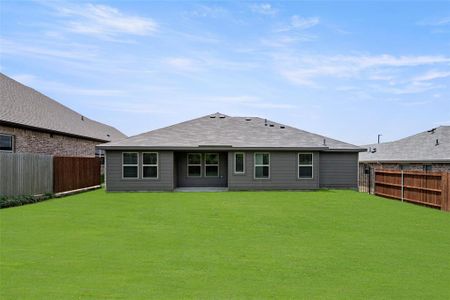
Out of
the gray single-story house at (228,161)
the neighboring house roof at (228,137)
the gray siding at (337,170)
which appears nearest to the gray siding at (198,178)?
the gray single-story house at (228,161)

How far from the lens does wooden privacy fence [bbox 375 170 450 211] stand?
1521 centimetres

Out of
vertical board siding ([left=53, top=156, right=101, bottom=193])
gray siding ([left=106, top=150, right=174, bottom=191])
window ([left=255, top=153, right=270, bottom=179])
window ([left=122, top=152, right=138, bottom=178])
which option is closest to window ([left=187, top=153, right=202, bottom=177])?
gray siding ([left=106, top=150, right=174, bottom=191])

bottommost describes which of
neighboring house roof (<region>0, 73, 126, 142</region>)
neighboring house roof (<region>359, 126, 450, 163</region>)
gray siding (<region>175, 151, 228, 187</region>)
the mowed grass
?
the mowed grass

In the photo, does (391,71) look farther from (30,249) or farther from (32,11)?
(30,249)

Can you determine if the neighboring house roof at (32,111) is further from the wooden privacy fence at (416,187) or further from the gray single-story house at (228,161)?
the wooden privacy fence at (416,187)

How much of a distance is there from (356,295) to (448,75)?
24.9 m

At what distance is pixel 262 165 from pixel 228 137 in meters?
3.08

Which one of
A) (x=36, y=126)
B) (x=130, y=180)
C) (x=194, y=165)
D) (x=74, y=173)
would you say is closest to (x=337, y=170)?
(x=194, y=165)

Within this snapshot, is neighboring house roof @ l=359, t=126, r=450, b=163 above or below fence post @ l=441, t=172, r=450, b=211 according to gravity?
above

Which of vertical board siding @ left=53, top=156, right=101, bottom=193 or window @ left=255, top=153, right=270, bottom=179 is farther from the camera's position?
window @ left=255, top=153, right=270, bottom=179

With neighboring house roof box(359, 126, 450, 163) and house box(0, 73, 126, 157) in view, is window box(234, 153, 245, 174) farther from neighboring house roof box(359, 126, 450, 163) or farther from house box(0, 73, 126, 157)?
neighboring house roof box(359, 126, 450, 163)

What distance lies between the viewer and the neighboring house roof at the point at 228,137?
74.4 ft

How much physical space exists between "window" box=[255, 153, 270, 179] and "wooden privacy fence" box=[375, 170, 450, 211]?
6286mm

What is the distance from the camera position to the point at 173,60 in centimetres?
1822
